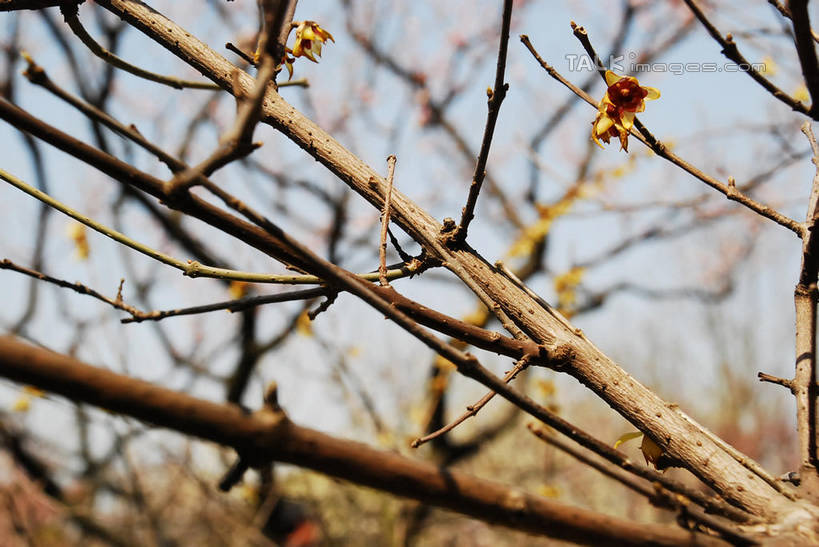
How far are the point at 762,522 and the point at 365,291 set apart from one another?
1.77 feet

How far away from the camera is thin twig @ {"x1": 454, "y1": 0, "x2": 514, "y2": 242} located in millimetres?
875

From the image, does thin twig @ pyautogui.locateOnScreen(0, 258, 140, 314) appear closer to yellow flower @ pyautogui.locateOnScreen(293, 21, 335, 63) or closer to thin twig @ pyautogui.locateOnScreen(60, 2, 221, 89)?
thin twig @ pyautogui.locateOnScreen(60, 2, 221, 89)

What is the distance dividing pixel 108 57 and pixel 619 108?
102cm

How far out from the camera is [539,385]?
3.66 meters

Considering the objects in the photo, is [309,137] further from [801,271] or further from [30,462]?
[30,462]

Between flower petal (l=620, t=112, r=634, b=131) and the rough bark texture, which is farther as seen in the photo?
flower petal (l=620, t=112, r=634, b=131)

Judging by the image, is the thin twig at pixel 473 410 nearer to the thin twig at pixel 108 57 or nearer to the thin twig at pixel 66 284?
the thin twig at pixel 66 284

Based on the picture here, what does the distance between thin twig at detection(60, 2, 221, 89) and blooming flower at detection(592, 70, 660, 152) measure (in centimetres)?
77

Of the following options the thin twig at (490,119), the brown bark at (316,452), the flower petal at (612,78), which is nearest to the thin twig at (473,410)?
the thin twig at (490,119)

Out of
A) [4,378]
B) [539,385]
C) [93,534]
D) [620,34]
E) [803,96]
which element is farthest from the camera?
[620,34]

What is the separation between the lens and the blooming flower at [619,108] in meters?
1.15

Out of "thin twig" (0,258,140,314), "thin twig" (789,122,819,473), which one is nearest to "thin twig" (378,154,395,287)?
"thin twig" (0,258,140,314)

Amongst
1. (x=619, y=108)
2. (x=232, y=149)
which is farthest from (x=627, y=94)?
(x=232, y=149)

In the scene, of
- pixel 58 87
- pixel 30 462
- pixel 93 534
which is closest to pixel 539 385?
pixel 58 87
